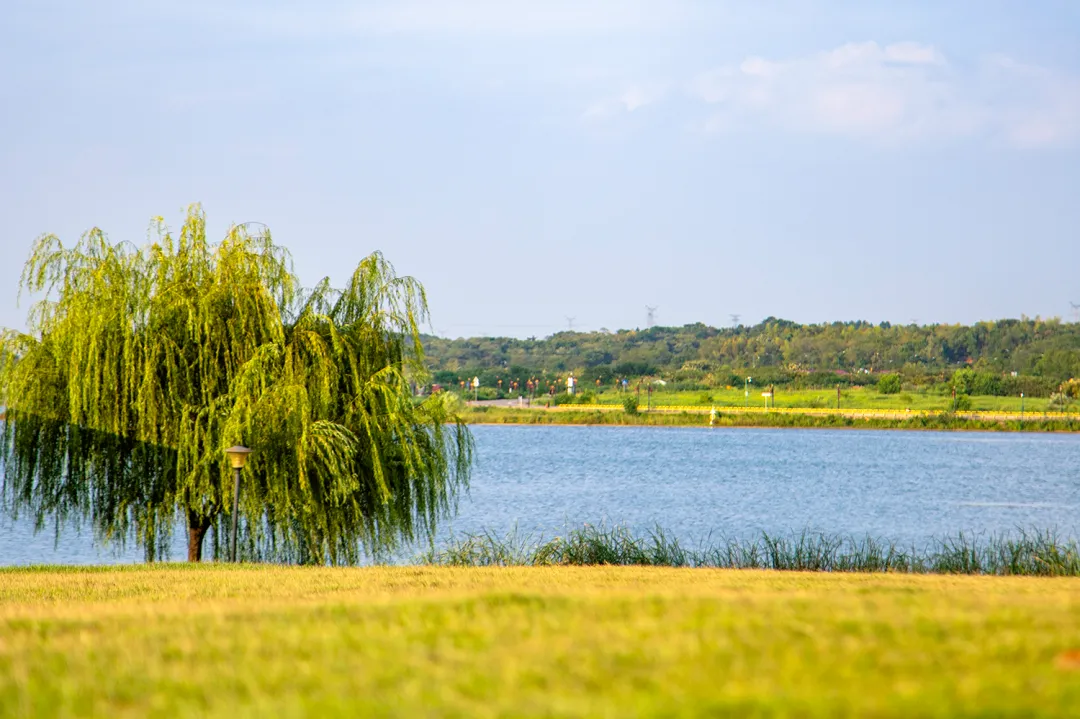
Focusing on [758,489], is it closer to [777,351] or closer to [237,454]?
[237,454]

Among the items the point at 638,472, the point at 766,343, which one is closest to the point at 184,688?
the point at 638,472

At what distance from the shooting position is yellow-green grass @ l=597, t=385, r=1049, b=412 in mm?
111438

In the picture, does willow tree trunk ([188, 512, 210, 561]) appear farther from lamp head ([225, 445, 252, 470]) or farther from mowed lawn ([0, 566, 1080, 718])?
mowed lawn ([0, 566, 1080, 718])

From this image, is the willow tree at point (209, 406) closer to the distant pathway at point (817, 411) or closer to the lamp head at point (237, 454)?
the lamp head at point (237, 454)

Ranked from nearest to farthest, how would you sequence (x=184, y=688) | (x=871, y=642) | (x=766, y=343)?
(x=184, y=688), (x=871, y=642), (x=766, y=343)

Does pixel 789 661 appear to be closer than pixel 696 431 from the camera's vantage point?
Yes

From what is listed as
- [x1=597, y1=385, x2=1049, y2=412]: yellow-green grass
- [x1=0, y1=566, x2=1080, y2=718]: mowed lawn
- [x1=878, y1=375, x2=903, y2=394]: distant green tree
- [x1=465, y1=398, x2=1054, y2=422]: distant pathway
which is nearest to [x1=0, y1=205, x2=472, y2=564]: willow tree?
[x1=0, y1=566, x2=1080, y2=718]: mowed lawn

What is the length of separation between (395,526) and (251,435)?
128 inches

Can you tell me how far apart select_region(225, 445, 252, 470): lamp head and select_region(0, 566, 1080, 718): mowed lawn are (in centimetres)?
1074

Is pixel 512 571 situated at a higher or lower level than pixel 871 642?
lower

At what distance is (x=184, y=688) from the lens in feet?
14.8

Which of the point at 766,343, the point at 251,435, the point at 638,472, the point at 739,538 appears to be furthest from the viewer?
the point at 766,343

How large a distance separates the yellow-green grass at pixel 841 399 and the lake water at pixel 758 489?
75.1 ft

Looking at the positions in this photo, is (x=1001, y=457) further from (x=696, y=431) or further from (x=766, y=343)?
(x=766, y=343)
